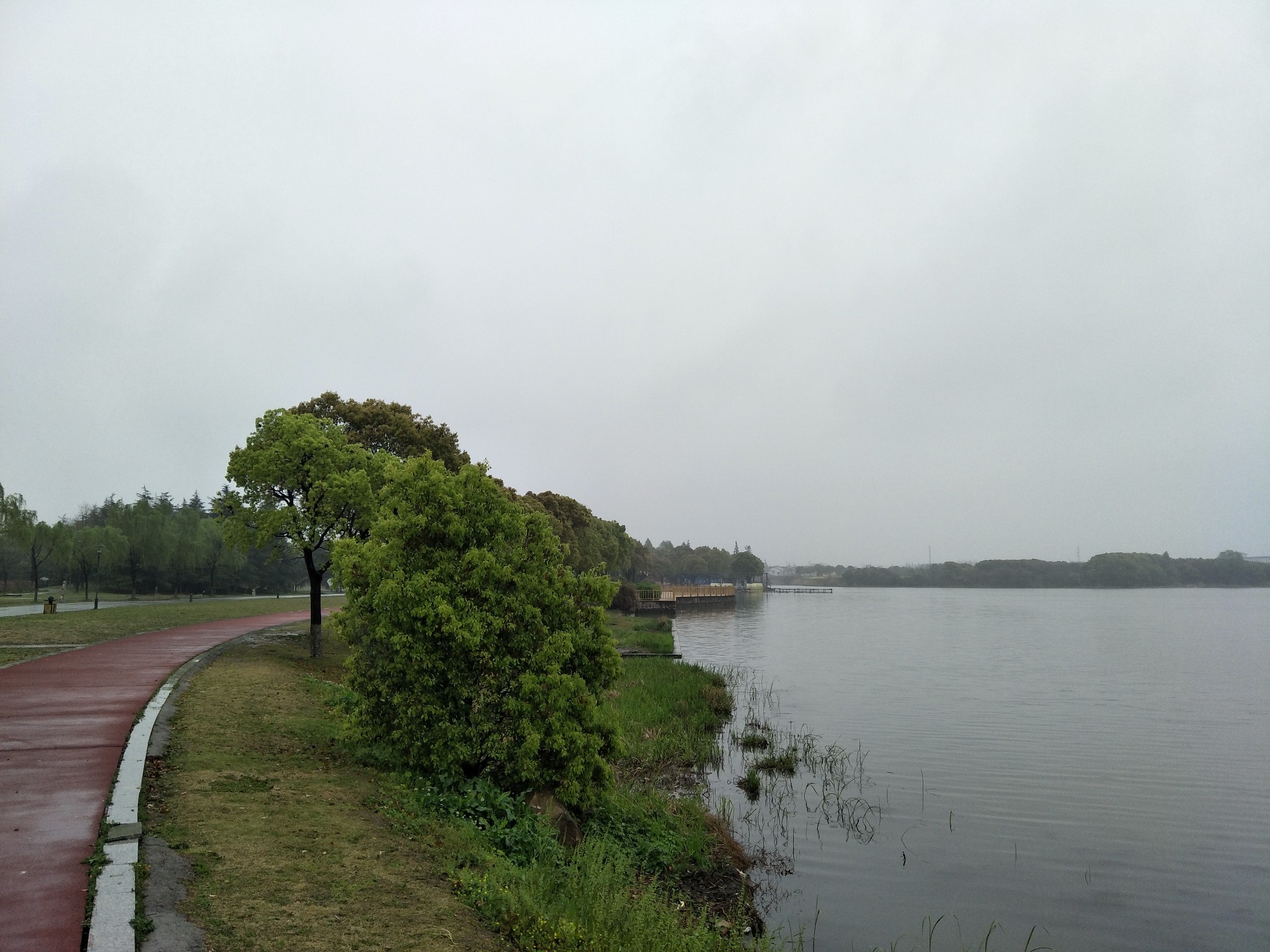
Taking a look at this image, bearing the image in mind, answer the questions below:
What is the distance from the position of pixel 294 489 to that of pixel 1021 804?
1926cm

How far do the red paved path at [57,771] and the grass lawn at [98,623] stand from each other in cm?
316

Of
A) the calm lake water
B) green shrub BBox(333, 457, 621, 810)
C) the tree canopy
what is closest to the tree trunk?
green shrub BBox(333, 457, 621, 810)

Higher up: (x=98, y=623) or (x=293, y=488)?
(x=293, y=488)

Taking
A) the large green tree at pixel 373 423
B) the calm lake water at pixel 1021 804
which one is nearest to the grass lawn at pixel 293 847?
the calm lake water at pixel 1021 804

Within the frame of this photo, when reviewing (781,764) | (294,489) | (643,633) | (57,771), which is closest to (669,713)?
(781,764)

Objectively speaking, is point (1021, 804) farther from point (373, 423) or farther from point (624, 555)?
point (624, 555)

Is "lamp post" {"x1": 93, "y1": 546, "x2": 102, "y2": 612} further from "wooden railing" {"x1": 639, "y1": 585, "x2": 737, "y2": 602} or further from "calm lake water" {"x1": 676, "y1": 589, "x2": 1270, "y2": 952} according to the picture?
"calm lake water" {"x1": 676, "y1": 589, "x2": 1270, "y2": 952}

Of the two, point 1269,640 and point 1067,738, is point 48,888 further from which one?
point 1269,640

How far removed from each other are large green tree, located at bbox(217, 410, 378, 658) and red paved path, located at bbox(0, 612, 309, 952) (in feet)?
12.9

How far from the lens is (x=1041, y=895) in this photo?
11281 millimetres

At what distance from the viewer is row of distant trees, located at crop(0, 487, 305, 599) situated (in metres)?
59.7

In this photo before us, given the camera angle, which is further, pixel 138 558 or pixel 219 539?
pixel 219 539

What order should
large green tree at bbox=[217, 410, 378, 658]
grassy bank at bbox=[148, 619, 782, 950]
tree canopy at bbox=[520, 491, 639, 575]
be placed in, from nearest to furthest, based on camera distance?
grassy bank at bbox=[148, 619, 782, 950], large green tree at bbox=[217, 410, 378, 658], tree canopy at bbox=[520, 491, 639, 575]

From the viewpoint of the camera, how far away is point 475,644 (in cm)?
979
